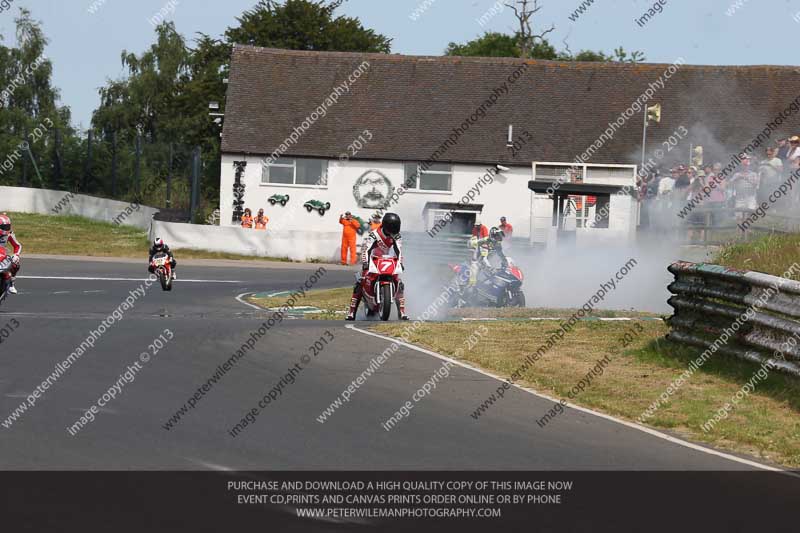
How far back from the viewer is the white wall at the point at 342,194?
159ft

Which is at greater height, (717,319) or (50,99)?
(50,99)

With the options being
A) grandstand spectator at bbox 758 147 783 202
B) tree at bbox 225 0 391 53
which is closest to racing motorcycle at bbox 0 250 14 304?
grandstand spectator at bbox 758 147 783 202

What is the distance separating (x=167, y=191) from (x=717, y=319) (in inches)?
1448

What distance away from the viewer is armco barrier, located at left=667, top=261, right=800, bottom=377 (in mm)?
11750

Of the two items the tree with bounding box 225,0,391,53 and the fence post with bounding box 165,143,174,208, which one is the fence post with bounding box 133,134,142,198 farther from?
the tree with bounding box 225,0,391,53

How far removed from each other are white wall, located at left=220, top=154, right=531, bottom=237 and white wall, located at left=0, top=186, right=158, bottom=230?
3.45 meters

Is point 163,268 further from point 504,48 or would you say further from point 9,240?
point 504,48

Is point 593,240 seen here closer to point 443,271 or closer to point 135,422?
point 443,271

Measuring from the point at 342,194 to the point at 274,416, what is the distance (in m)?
39.3

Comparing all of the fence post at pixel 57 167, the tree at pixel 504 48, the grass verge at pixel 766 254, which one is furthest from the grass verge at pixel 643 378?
the tree at pixel 504 48

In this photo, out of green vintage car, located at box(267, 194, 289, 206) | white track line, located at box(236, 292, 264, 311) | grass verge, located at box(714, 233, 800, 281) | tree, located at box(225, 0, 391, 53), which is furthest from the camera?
tree, located at box(225, 0, 391, 53)

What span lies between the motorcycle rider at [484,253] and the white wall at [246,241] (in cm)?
1756

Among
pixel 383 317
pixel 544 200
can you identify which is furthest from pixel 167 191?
pixel 383 317
